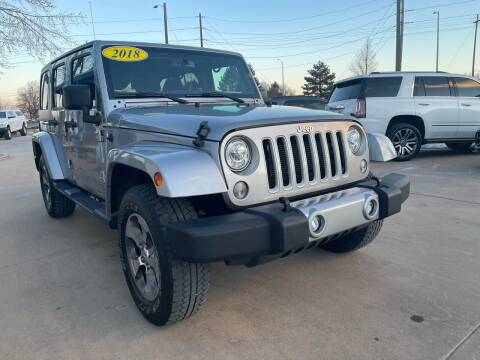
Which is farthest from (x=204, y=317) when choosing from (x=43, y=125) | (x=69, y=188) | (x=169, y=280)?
(x=43, y=125)

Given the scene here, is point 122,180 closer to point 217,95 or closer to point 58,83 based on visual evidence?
point 217,95

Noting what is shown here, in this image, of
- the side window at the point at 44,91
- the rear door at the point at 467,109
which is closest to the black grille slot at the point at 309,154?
the side window at the point at 44,91

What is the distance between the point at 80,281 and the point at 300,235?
207cm

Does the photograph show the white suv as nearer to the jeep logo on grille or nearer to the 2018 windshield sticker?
the 2018 windshield sticker

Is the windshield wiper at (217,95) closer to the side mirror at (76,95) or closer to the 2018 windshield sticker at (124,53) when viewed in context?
the 2018 windshield sticker at (124,53)

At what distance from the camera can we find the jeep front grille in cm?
247

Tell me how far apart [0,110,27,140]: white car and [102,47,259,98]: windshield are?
75.5ft

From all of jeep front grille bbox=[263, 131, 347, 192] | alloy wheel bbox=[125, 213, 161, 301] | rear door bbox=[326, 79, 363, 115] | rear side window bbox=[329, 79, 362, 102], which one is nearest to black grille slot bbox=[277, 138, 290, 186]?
jeep front grille bbox=[263, 131, 347, 192]

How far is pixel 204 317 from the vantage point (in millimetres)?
2762

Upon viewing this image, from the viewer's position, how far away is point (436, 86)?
9.09 meters

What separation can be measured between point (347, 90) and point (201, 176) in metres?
7.88

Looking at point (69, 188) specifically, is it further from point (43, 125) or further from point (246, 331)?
point (246, 331)

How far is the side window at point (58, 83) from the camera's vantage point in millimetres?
4723

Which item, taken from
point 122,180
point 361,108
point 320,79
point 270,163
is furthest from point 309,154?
point 320,79
